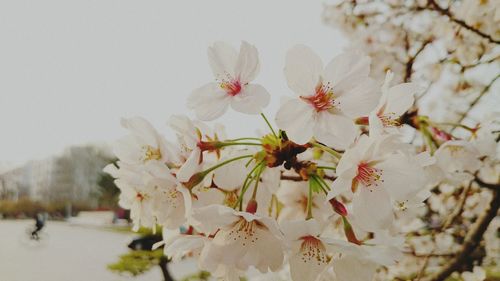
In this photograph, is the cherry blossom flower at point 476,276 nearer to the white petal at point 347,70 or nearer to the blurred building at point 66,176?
the white petal at point 347,70

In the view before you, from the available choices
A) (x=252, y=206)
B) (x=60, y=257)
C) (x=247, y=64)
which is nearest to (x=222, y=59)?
(x=247, y=64)

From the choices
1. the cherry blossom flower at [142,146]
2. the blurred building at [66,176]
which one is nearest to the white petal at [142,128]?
the cherry blossom flower at [142,146]

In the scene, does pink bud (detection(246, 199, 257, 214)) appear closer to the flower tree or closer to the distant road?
the flower tree

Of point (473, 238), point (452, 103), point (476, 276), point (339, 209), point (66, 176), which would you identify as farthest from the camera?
point (66, 176)

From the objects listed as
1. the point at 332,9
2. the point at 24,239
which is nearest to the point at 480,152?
the point at 332,9

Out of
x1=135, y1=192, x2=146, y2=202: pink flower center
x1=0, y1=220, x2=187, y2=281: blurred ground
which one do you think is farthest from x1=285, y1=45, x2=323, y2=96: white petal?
x1=0, y1=220, x2=187, y2=281: blurred ground

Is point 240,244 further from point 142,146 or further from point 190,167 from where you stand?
point 142,146

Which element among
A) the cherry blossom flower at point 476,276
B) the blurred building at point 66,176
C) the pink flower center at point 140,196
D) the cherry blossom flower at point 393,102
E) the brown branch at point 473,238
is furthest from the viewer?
the blurred building at point 66,176
